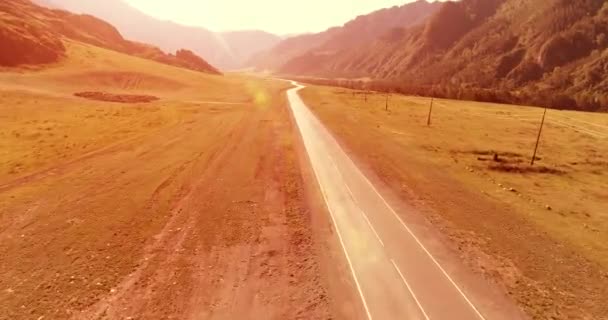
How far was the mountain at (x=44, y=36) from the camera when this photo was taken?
80062 mm

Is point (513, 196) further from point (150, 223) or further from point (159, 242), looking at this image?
point (150, 223)

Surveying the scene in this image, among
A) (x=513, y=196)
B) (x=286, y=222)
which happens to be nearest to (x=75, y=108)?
(x=286, y=222)

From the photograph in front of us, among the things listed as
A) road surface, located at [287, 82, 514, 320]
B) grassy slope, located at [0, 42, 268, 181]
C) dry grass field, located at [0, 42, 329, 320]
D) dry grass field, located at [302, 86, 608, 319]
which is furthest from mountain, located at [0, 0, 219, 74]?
road surface, located at [287, 82, 514, 320]

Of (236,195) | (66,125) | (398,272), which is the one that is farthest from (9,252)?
(66,125)

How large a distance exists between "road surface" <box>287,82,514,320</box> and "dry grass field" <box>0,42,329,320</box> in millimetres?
2127

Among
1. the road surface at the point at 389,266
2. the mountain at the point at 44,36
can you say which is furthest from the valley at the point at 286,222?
the mountain at the point at 44,36

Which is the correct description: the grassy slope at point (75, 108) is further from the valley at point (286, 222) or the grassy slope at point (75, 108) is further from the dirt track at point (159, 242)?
the dirt track at point (159, 242)

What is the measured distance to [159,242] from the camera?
18641mm

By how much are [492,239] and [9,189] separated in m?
31.6

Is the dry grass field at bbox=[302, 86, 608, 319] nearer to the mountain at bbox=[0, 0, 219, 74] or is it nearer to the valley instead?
the valley

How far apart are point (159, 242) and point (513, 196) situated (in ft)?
86.1

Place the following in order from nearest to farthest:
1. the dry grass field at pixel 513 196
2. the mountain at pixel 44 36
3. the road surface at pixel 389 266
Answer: the road surface at pixel 389 266
the dry grass field at pixel 513 196
the mountain at pixel 44 36

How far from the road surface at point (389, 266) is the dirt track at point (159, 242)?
6.82ft

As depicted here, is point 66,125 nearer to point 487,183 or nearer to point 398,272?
point 398,272
